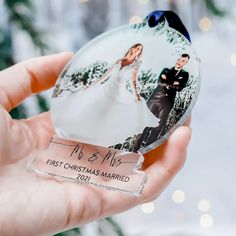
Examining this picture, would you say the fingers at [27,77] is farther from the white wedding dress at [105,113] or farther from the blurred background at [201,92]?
the blurred background at [201,92]

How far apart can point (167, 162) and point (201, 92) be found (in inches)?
18.6

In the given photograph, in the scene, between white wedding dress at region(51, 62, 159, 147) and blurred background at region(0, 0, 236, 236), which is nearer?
white wedding dress at region(51, 62, 159, 147)

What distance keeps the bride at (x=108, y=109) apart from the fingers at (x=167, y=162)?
0.13ft

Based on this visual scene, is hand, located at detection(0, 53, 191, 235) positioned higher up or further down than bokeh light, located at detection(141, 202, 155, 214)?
higher up


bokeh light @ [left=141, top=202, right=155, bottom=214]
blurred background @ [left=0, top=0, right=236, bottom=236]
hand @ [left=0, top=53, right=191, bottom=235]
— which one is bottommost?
bokeh light @ [left=141, top=202, right=155, bottom=214]

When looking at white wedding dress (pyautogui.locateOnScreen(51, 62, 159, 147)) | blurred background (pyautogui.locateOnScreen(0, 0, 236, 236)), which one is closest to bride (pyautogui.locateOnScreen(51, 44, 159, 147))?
white wedding dress (pyautogui.locateOnScreen(51, 62, 159, 147))

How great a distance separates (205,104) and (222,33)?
0.13 metres

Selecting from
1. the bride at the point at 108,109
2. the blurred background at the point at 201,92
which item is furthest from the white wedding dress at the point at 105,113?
the blurred background at the point at 201,92

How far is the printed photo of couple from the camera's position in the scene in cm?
59

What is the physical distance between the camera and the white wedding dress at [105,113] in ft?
1.98

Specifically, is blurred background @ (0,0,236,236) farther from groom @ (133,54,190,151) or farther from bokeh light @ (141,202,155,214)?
groom @ (133,54,190,151)

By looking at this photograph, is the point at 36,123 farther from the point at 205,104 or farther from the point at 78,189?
the point at 205,104

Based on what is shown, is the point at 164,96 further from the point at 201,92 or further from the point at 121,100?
the point at 201,92

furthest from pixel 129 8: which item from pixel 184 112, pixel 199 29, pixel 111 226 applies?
pixel 184 112
